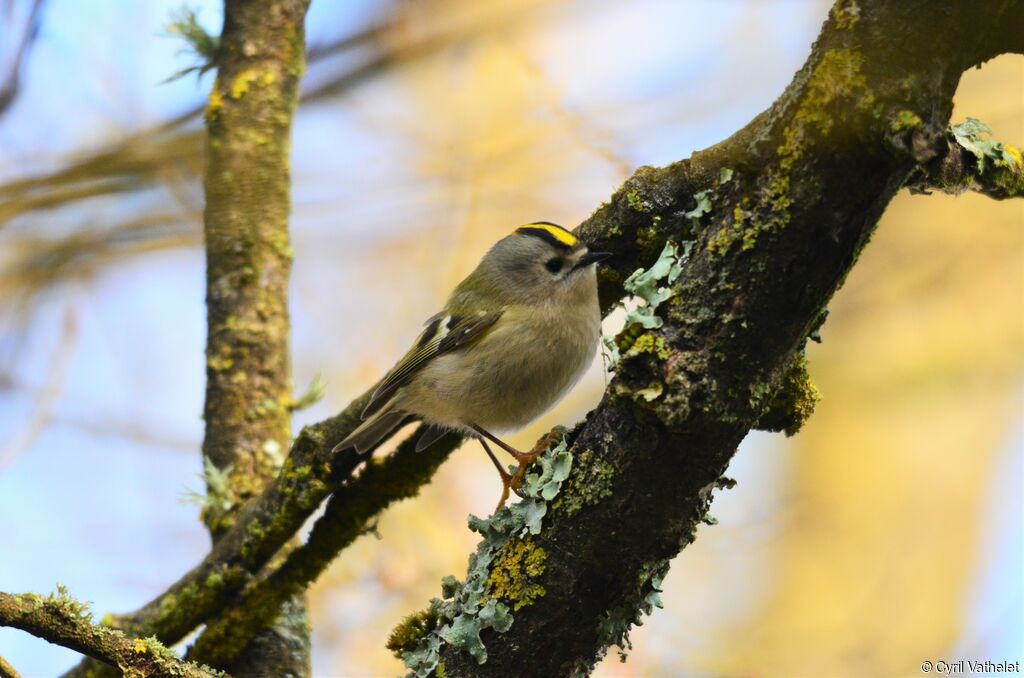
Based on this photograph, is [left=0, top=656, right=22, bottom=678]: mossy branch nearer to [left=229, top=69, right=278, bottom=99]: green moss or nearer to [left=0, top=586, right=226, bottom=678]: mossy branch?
[left=0, top=586, right=226, bottom=678]: mossy branch

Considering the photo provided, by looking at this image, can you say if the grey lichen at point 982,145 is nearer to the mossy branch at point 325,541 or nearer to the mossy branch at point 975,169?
the mossy branch at point 975,169

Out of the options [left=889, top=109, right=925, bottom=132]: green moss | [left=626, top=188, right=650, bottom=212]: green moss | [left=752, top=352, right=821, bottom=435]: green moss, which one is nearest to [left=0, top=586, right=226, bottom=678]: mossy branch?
[left=752, top=352, right=821, bottom=435]: green moss

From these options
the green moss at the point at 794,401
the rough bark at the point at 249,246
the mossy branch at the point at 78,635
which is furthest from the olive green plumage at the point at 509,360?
the mossy branch at the point at 78,635

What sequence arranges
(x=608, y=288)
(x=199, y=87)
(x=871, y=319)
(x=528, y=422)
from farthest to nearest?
(x=871, y=319), (x=199, y=87), (x=528, y=422), (x=608, y=288)

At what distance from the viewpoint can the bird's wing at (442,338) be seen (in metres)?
3.15

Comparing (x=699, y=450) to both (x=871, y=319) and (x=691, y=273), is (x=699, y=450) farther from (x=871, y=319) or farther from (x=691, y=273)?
(x=871, y=319)

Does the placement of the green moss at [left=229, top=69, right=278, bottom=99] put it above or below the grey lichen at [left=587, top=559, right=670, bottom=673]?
above

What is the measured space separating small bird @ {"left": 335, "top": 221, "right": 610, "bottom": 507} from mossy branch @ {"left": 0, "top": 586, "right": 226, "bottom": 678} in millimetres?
1022

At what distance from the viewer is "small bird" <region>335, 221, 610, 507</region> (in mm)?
2879

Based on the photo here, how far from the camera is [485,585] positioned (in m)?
1.82

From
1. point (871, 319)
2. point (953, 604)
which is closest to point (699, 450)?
point (871, 319)

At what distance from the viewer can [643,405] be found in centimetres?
155

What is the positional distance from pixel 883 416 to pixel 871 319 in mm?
1122

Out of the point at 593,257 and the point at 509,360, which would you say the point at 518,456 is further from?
the point at 593,257
